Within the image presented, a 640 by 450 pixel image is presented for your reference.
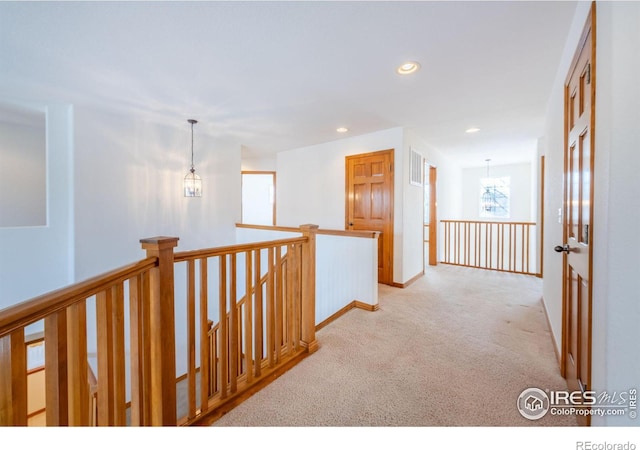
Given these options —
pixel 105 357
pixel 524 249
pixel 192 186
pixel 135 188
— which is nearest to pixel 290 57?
pixel 105 357

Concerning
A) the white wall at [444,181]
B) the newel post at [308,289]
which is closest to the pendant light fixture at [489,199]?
the white wall at [444,181]

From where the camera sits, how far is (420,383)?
1668 mm

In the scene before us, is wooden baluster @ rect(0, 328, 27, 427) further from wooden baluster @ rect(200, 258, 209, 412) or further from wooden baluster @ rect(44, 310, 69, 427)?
wooden baluster @ rect(200, 258, 209, 412)

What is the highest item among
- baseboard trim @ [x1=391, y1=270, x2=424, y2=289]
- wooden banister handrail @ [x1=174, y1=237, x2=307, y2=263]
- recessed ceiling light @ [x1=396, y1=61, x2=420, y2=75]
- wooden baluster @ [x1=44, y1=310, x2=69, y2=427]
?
recessed ceiling light @ [x1=396, y1=61, x2=420, y2=75]

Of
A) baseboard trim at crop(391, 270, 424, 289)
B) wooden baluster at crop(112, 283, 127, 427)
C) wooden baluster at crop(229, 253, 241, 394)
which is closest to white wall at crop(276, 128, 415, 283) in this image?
baseboard trim at crop(391, 270, 424, 289)

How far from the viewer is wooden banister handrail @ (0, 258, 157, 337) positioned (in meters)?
0.62

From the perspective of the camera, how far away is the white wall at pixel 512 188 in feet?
20.4

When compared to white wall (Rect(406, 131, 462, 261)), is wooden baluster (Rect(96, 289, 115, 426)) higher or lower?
lower

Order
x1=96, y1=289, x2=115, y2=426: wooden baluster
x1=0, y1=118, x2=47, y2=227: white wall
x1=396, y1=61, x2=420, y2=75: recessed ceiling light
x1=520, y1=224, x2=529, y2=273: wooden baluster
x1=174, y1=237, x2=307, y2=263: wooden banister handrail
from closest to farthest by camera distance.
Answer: x1=96, y1=289, x2=115, y2=426: wooden baluster, x1=174, y1=237, x2=307, y2=263: wooden banister handrail, x1=396, y1=61, x2=420, y2=75: recessed ceiling light, x1=0, y1=118, x2=47, y2=227: white wall, x1=520, y1=224, x2=529, y2=273: wooden baluster

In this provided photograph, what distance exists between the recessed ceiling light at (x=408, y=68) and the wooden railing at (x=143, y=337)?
1.54 meters

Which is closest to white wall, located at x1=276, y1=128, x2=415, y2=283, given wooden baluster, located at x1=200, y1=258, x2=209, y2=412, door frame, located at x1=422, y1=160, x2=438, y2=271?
door frame, located at x1=422, y1=160, x2=438, y2=271

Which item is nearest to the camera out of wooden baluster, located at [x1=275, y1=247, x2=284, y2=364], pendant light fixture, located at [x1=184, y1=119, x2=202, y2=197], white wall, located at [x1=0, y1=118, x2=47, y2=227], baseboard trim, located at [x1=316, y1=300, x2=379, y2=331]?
wooden baluster, located at [x1=275, y1=247, x2=284, y2=364]

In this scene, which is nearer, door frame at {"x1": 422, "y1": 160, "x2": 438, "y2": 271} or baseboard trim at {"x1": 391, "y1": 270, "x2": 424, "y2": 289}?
baseboard trim at {"x1": 391, "y1": 270, "x2": 424, "y2": 289}

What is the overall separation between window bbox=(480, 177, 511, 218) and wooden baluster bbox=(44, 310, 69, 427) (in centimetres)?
792
